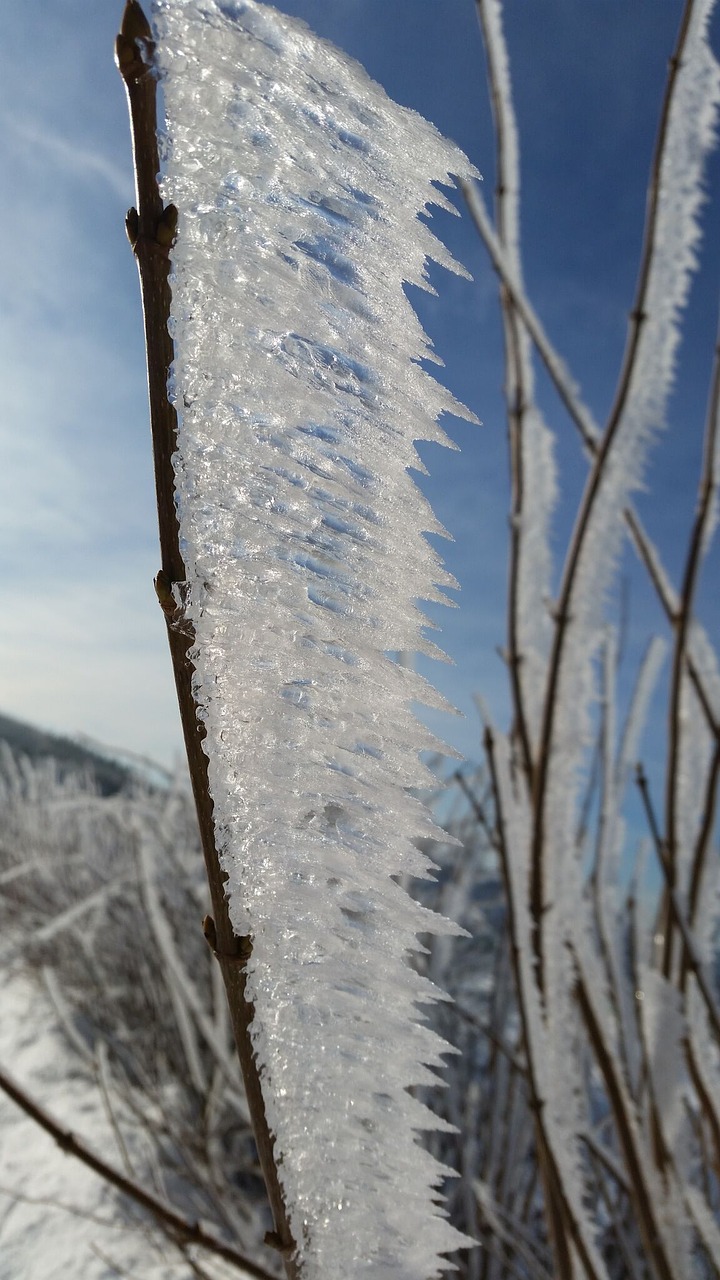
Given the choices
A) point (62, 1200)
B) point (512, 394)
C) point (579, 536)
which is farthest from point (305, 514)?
point (62, 1200)

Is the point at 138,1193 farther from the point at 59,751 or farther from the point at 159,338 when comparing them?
the point at 59,751

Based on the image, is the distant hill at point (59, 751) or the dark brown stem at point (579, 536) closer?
the dark brown stem at point (579, 536)

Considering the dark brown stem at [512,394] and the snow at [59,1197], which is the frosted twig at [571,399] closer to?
the dark brown stem at [512,394]

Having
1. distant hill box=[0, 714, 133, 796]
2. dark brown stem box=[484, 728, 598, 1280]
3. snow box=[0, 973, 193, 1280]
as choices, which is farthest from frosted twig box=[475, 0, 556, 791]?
distant hill box=[0, 714, 133, 796]

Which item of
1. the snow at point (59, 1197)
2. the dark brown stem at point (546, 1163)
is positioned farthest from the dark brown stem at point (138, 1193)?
the snow at point (59, 1197)

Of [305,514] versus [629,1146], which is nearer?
[305,514]

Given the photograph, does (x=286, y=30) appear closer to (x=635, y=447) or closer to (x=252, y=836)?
(x=252, y=836)
